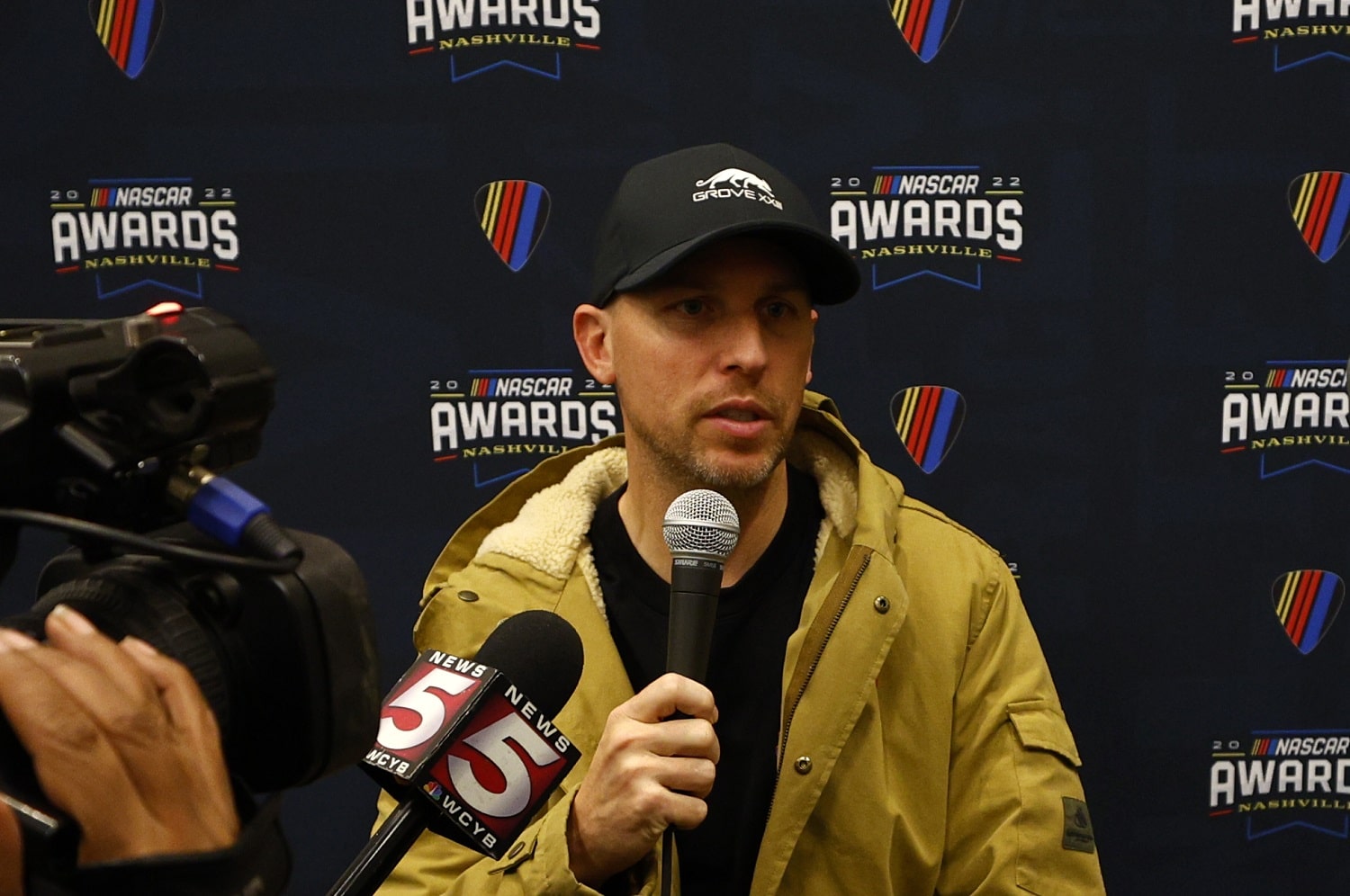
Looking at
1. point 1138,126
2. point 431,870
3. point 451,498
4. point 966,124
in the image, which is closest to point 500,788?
point 431,870

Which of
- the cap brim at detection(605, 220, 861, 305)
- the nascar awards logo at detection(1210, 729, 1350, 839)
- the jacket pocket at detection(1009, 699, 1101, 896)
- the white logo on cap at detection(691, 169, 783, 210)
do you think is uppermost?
the white logo on cap at detection(691, 169, 783, 210)

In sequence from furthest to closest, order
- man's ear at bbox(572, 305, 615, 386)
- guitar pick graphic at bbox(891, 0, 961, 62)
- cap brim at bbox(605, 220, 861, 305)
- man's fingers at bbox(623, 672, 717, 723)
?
guitar pick graphic at bbox(891, 0, 961, 62)
man's ear at bbox(572, 305, 615, 386)
cap brim at bbox(605, 220, 861, 305)
man's fingers at bbox(623, 672, 717, 723)

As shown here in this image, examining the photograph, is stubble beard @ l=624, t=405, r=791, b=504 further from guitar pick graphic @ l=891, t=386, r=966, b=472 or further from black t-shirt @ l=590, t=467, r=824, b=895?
guitar pick graphic @ l=891, t=386, r=966, b=472

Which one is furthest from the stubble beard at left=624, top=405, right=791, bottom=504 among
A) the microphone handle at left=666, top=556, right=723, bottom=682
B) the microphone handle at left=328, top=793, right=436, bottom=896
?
the microphone handle at left=328, top=793, right=436, bottom=896

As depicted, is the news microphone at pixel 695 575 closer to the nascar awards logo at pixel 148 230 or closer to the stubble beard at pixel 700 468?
the stubble beard at pixel 700 468

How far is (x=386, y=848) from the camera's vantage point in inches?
28.3

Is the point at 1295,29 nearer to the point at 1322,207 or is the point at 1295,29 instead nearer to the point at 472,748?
the point at 1322,207

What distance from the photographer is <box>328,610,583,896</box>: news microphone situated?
754 mm

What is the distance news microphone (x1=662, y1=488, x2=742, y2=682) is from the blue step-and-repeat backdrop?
770mm

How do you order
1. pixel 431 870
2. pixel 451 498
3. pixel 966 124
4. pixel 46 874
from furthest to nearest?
pixel 451 498, pixel 966 124, pixel 431 870, pixel 46 874

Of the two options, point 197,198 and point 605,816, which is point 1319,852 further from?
point 197,198

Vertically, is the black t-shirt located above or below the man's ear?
below

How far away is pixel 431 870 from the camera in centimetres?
129

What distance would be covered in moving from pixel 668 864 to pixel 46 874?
1.55 feet
